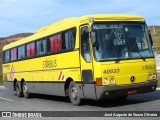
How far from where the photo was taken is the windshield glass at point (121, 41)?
1327 centimetres

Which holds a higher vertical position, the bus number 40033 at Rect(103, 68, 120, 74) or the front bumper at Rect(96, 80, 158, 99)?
the bus number 40033 at Rect(103, 68, 120, 74)

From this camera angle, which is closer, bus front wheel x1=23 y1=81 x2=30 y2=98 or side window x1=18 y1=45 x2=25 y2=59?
bus front wheel x1=23 y1=81 x2=30 y2=98

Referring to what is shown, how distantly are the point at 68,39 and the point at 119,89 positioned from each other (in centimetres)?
325

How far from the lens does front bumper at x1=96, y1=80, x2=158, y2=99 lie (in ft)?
42.6

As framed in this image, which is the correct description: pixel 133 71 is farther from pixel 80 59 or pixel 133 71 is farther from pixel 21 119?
pixel 21 119

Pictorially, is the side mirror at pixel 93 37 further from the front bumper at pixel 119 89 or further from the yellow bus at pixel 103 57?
the front bumper at pixel 119 89

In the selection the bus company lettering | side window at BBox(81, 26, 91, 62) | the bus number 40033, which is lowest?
the bus number 40033

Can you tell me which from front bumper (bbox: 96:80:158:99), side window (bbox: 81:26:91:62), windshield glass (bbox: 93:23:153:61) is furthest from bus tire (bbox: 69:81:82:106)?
windshield glass (bbox: 93:23:153:61)

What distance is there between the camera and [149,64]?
1380 centimetres

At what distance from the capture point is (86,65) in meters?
13.7

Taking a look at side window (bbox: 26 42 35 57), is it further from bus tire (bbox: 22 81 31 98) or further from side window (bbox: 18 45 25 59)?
bus tire (bbox: 22 81 31 98)

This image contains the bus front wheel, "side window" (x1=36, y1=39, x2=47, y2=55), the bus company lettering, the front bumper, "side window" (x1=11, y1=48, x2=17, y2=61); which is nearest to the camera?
the front bumper

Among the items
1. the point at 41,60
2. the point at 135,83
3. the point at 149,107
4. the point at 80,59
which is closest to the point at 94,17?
the point at 80,59

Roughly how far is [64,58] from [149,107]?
4.27 m
